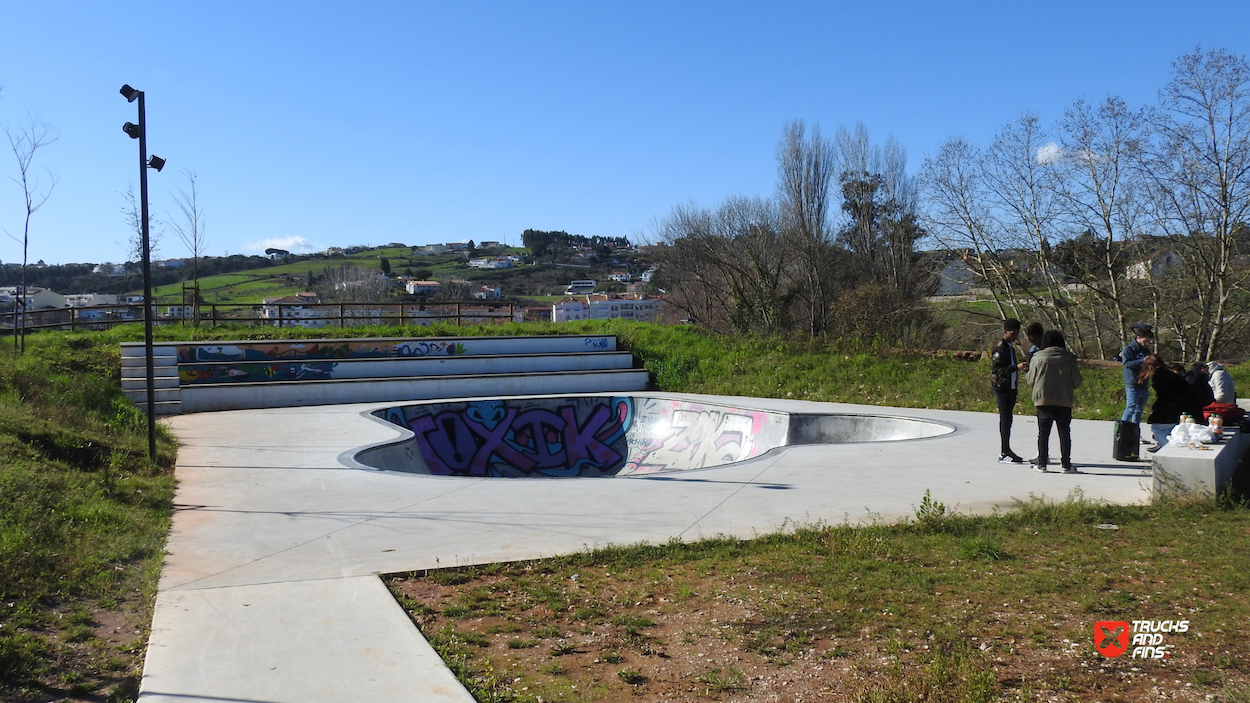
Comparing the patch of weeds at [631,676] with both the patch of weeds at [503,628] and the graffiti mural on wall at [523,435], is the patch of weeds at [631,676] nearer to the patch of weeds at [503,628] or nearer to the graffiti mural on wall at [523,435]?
the patch of weeds at [503,628]

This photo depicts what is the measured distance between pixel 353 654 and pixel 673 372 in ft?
54.9

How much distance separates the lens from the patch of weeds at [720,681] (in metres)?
3.71

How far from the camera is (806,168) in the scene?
38.0 metres

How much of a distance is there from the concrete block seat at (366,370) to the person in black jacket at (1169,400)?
40.0 feet

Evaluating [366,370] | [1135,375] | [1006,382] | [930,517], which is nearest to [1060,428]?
[1006,382]

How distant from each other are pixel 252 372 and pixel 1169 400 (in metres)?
17.4

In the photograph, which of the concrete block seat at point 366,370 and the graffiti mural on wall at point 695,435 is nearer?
the graffiti mural on wall at point 695,435

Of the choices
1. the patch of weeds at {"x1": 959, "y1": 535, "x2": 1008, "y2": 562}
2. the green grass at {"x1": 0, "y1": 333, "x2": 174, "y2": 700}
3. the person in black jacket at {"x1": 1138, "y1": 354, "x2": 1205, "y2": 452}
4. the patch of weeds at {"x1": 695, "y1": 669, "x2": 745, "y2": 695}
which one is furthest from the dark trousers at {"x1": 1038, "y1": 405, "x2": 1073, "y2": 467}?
the green grass at {"x1": 0, "y1": 333, "x2": 174, "y2": 700}

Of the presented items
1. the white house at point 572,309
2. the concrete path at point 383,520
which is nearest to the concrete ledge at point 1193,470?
the concrete path at point 383,520

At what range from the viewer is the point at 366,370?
1964cm

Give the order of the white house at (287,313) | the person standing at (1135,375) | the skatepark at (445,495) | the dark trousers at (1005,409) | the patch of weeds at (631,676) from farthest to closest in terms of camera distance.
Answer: the white house at (287,313)
the person standing at (1135,375)
the dark trousers at (1005,409)
the skatepark at (445,495)
the patch of weeds at (631,676)

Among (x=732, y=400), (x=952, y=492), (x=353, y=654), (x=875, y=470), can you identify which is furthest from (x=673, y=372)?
(x=353, y=654)

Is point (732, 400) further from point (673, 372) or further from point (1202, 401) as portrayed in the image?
point (1202, 401)

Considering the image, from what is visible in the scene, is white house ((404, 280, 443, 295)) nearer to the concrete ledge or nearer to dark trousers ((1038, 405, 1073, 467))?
dark trousers ((1038, 405, 1073, 467))
